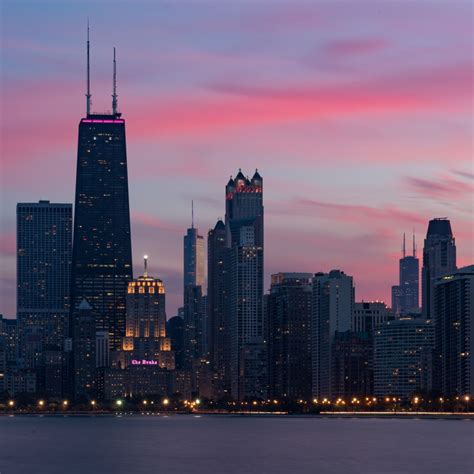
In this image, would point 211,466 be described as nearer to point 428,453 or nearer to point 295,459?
point 295,459

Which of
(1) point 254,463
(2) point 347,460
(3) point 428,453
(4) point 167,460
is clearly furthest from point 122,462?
(3) point 428,453

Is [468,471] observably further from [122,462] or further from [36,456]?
[36,456]

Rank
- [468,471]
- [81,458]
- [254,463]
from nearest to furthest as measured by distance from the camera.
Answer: [468,471]
[254,463]
[81,458]

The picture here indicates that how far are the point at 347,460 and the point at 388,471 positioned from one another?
1897 centimetres

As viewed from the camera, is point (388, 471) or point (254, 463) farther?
point (254, 463)

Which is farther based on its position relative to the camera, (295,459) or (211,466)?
(295,459)

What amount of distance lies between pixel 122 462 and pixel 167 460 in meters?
5.69

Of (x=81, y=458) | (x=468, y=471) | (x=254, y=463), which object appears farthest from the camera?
(x=81, y=458)

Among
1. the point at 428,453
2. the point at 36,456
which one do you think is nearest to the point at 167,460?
the point at 36,456

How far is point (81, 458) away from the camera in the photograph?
7643 inches

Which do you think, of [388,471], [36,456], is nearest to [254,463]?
[388,471]

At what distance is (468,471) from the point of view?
16625cm

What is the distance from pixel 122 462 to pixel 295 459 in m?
21.9

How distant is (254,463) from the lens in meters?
181
